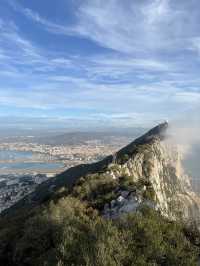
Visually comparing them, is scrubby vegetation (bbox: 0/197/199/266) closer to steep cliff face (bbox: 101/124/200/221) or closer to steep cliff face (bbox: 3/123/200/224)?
steep cliff face (bbox: 3/123/200/224)

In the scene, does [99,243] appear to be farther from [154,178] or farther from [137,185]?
[154,178]

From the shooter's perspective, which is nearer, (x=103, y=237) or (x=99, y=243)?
(x=99, y=243)

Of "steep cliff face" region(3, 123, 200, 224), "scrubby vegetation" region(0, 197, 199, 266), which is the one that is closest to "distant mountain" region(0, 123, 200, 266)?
"scrubby vegetation" region(0, 197, 199, 266)

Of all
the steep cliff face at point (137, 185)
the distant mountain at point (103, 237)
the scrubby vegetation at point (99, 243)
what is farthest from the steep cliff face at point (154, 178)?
the scrubby vegetation at point (99, 243)

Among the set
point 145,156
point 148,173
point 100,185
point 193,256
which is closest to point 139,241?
point 193,256

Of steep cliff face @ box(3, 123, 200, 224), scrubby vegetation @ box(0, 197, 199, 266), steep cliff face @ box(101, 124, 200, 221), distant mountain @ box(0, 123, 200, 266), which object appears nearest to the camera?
scrubby vegetation @ box(0, 197, 199, 266)

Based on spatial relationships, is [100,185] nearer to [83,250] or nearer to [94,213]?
[94,213]

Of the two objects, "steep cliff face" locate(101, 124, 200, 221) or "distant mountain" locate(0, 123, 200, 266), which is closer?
"distant mountain" locate(0, 123, 200, 266)

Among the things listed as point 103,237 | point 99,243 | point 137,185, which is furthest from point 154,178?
point 99,243

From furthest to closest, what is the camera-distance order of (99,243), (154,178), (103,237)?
(154,178) < (103,237) < (99,243)
